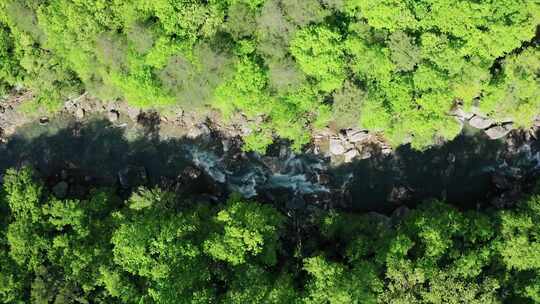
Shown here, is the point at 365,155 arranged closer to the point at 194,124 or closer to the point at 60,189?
the point at 194,124

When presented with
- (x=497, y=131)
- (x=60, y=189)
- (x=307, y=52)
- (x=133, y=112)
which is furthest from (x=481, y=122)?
(x=60, y=189)

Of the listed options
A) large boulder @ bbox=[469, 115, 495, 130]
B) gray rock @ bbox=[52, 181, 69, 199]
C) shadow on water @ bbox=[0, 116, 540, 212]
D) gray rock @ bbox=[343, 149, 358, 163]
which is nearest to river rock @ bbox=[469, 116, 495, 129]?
large boulder @ bbox=[469, 115, 495, 130]

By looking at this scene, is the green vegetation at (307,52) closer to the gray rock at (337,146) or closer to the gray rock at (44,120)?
the gray rock at (337,146)

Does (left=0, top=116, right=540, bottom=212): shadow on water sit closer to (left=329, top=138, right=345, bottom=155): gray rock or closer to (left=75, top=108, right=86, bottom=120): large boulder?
(left=75, top=108, right=86, bottom=120): large boulder

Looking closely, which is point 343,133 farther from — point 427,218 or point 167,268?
point 167,268

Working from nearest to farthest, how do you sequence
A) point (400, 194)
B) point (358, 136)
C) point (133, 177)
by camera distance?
point (358, 136) < point (400, 194) < point (133, 177)

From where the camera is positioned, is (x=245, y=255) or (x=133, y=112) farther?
(x=133, y=112)
